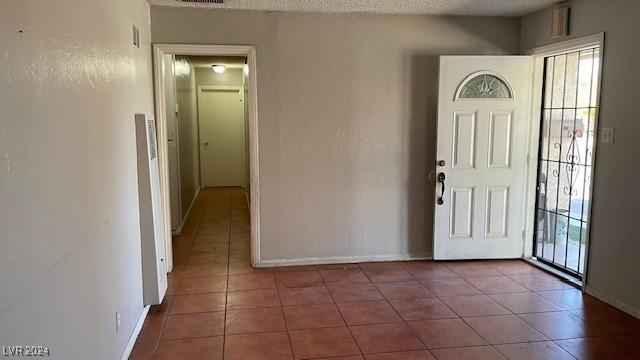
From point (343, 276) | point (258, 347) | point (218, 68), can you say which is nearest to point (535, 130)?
point (343, 276)

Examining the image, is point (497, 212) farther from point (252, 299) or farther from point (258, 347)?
point (258, 347)

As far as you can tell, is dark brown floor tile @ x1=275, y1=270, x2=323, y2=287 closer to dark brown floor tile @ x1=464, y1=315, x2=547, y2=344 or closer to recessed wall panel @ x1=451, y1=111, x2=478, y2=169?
dark brown floor tile @ x1=464, y1=315, x2=547, y2=344

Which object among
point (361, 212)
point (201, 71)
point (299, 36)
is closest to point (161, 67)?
point (299, 36)

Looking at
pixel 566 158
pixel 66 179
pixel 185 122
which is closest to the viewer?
pixel 66 179

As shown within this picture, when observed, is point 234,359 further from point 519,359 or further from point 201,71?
point 201,71

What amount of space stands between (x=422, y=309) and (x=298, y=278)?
117cm

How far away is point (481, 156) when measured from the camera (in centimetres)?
454

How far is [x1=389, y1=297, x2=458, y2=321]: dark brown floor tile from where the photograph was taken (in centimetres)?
339

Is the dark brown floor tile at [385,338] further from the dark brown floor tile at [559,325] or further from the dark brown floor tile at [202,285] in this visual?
the dark brown floor tile at [202,285]

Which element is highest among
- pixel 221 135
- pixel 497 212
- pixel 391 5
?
pixel 391 5

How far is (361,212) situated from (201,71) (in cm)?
613

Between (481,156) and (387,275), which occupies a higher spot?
(481,156)

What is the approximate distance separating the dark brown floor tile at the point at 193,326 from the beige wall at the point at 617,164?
2.85 m

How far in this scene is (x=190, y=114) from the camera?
26.8 feet
